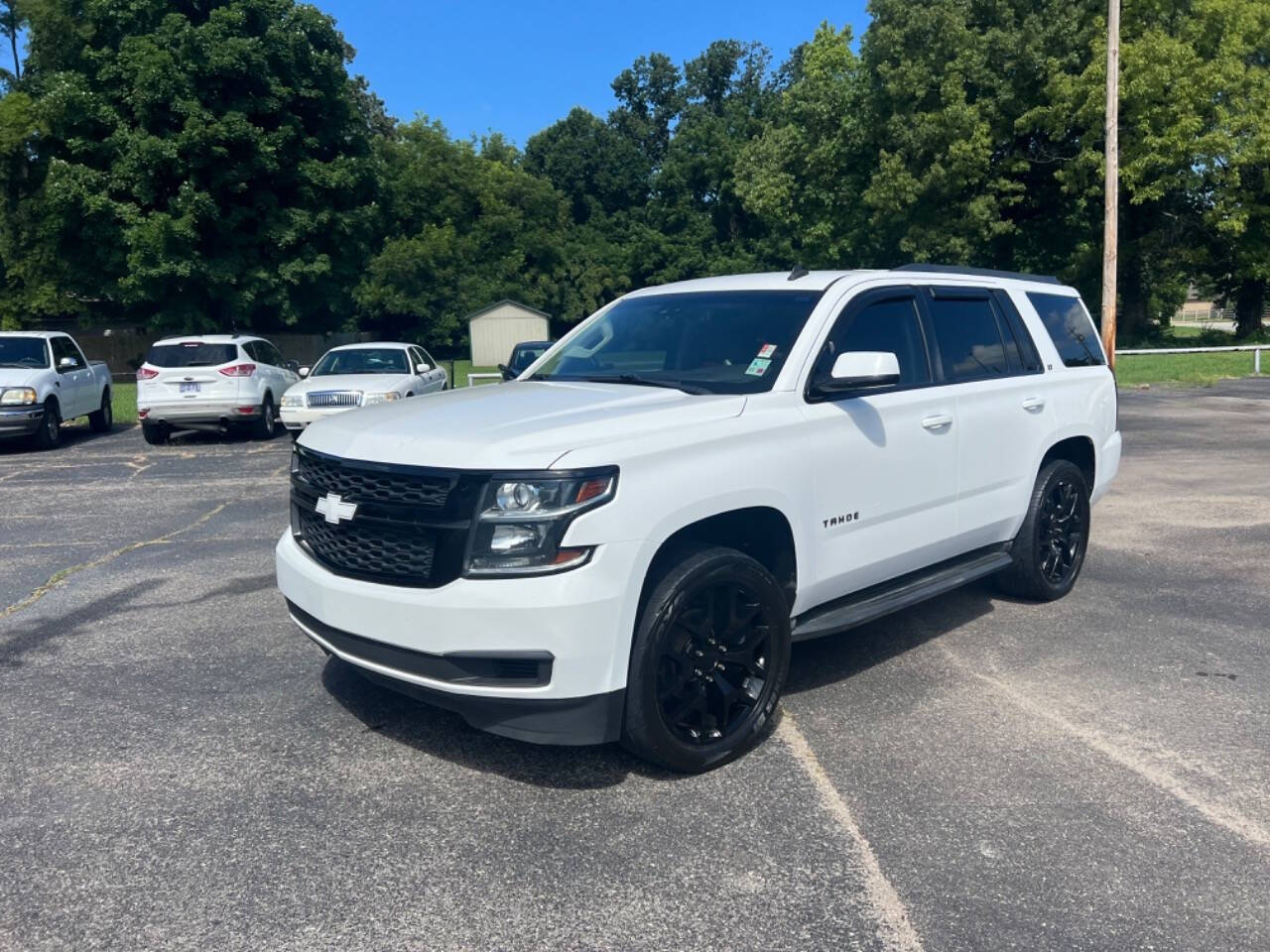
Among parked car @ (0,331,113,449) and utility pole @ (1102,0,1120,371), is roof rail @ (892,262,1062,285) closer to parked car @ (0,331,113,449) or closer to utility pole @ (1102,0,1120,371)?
parked car @ (0,331,113,449)

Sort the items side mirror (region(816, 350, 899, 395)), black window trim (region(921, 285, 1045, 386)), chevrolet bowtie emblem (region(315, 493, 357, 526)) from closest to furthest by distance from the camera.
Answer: chevrolet bowtie emblem (region(315, 493, 357, 526)) → side mirror (region(816, 350, 899, 395)) → black window trim (region(921, 285, 1045, 386))

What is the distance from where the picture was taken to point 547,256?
61.8 metres

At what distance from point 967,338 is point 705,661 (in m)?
2.74

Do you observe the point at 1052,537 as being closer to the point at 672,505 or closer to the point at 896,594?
the point at 896,594

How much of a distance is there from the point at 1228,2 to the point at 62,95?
37652 mm

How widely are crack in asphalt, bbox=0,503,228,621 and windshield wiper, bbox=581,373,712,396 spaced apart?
4078 mm

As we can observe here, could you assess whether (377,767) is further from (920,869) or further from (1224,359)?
(1224,359)

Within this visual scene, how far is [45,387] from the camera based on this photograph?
611 inches

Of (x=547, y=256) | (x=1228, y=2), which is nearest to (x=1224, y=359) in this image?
(x=1228, y=2)

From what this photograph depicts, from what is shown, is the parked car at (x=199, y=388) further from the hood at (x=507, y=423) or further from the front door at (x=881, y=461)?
the front door at (x=881, y=461)

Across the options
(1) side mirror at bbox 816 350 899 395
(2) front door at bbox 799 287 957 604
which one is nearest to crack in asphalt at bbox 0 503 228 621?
(2) front door at bbox 799 287 957 604

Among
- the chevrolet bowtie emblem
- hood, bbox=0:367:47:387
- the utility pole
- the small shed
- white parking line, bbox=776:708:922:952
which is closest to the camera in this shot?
white parking line, bbox=776:708:922:952

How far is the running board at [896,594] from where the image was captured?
4641 mm

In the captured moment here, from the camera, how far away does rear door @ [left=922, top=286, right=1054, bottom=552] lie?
18.3 ft
